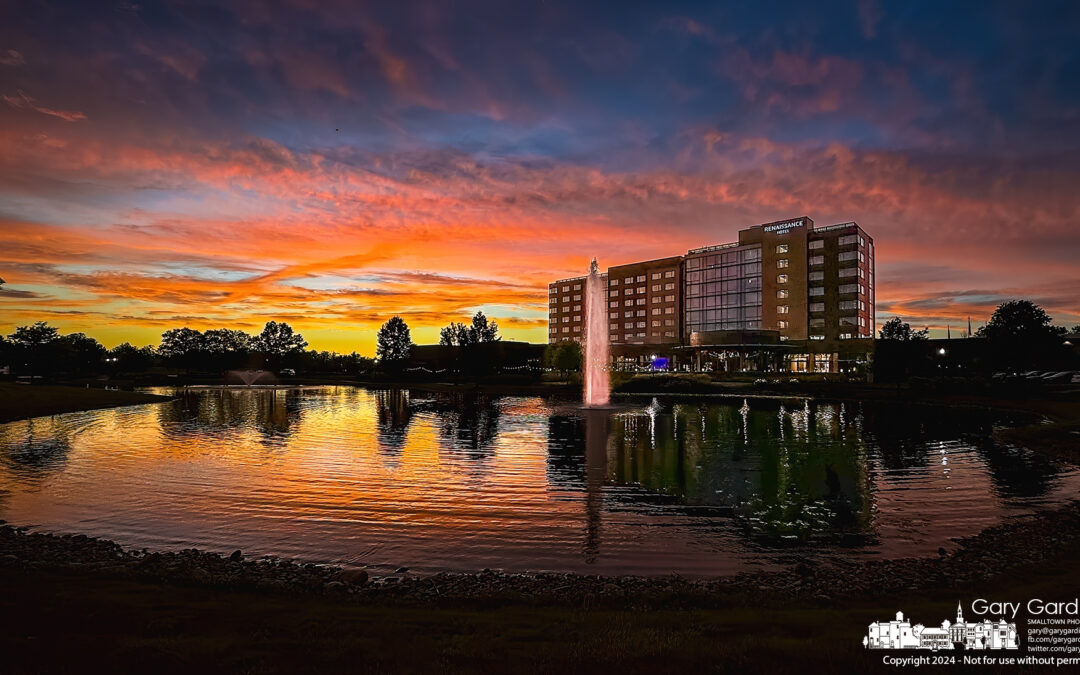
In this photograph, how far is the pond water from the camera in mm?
16703

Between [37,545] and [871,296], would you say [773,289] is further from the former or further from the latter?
[37,545]

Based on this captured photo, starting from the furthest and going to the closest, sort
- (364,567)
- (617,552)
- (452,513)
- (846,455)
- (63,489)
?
(846,455) → (63,489) → (452,513) → (617,552) → (364,567)

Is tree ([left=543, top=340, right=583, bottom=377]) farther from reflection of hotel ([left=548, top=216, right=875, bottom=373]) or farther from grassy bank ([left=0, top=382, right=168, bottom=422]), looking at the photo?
grassy bank ([left=0, top=382, right=168, bottom=422])

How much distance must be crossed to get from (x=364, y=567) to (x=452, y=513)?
18.6 feet

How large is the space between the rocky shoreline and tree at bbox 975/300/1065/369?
309 ft

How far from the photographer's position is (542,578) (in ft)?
44.7

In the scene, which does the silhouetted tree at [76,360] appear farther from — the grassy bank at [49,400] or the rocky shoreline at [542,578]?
the rocky shoreline at [542,578]

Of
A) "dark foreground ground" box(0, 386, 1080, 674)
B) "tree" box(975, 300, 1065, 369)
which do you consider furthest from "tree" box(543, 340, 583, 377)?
"dark foreground ground" box(0, 386, 1080, 674)

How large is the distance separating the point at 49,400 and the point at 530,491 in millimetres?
62307

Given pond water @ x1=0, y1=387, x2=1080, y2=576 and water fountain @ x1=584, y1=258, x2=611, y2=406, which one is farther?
water fountain @ x1=584, y1=258, x2=611, y2=406

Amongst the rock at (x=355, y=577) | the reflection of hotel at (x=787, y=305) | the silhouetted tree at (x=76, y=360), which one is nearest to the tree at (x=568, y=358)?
the reflection of hotel at (x=787, y=305)

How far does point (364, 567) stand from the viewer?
1491cm

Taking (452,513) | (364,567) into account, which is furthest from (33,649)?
(452,513)

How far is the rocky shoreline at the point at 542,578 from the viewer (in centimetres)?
1214
